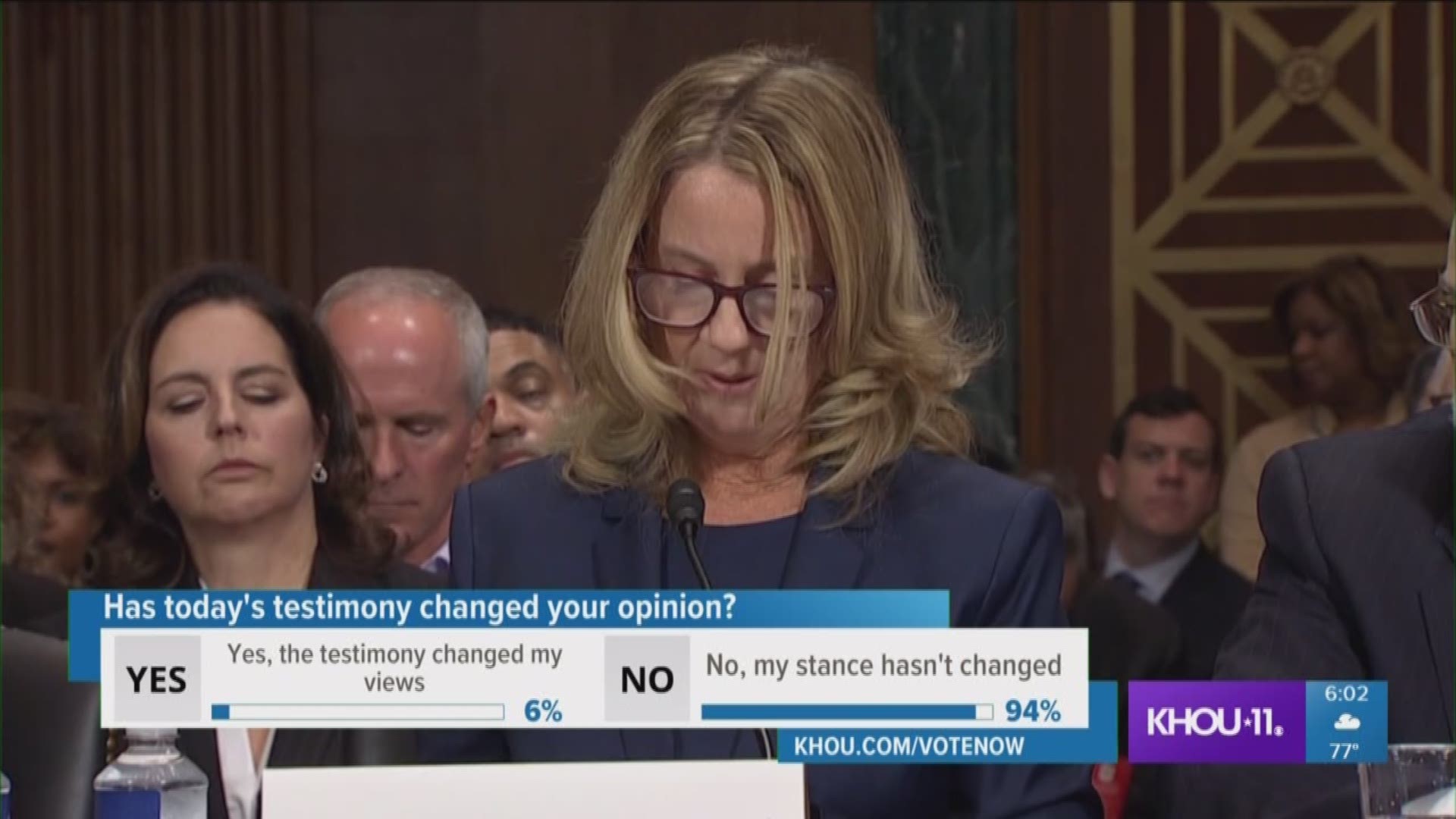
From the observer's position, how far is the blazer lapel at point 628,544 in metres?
2.50

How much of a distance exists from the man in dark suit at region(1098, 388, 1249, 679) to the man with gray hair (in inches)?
82.7

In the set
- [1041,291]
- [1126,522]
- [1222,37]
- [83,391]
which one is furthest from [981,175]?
[83,391]

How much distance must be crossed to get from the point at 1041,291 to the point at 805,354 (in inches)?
204

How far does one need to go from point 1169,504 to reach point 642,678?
4430 mm

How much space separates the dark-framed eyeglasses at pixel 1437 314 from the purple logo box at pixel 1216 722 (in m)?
0.42

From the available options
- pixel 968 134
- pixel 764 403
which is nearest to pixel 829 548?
pixel 764 403

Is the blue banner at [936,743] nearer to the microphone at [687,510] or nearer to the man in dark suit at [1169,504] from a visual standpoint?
the microphone at [687,510]

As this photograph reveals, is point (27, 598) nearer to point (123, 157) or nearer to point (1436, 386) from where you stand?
point (1436, 386)

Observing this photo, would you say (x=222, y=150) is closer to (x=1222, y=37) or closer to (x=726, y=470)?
(x=1222, y=37)

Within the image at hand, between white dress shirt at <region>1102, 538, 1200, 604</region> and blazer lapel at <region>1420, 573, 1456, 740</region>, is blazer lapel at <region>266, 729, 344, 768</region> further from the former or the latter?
white dress shirt at <region>1102, 538, 1200, 604</region>

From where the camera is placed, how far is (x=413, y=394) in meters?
4.23

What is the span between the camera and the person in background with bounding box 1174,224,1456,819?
7.70 ft

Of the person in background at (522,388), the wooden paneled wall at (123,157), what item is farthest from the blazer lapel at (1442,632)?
the wooden paneled wall at (123,157)

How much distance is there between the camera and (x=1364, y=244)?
24.8 ft
